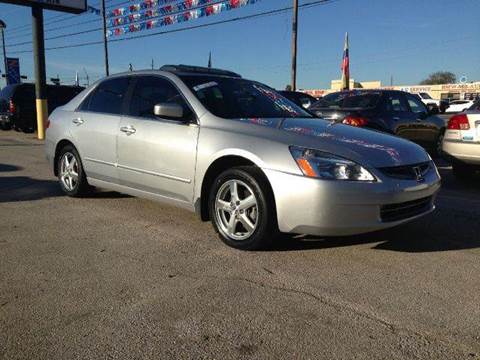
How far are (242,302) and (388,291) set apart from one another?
0.96m

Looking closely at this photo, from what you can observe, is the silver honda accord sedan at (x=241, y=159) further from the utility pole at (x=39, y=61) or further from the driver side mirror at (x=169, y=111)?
the utility pole at (x=39, y=61)

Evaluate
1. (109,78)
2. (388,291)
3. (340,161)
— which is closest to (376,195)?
(340,161)

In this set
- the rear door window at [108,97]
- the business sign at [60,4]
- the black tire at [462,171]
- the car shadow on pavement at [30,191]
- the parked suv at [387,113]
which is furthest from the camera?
the business sign at [60,4]

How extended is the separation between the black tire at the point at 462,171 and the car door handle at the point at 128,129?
4584 millimetres

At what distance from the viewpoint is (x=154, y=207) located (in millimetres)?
5535

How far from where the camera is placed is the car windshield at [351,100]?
876 centimetres

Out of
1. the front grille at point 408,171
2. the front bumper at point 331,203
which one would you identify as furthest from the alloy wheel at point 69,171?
the front grille at point 408,171

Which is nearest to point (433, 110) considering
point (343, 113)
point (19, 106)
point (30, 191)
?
point (343, 113)

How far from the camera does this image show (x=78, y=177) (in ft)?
19.1

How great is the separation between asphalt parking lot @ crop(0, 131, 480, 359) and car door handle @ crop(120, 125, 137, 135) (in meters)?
0.88

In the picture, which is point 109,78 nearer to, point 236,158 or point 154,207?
point 154,207

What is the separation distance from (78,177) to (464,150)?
509 cm

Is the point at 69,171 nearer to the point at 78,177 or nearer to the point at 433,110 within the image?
the point at 78,177

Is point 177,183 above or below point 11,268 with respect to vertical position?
above
